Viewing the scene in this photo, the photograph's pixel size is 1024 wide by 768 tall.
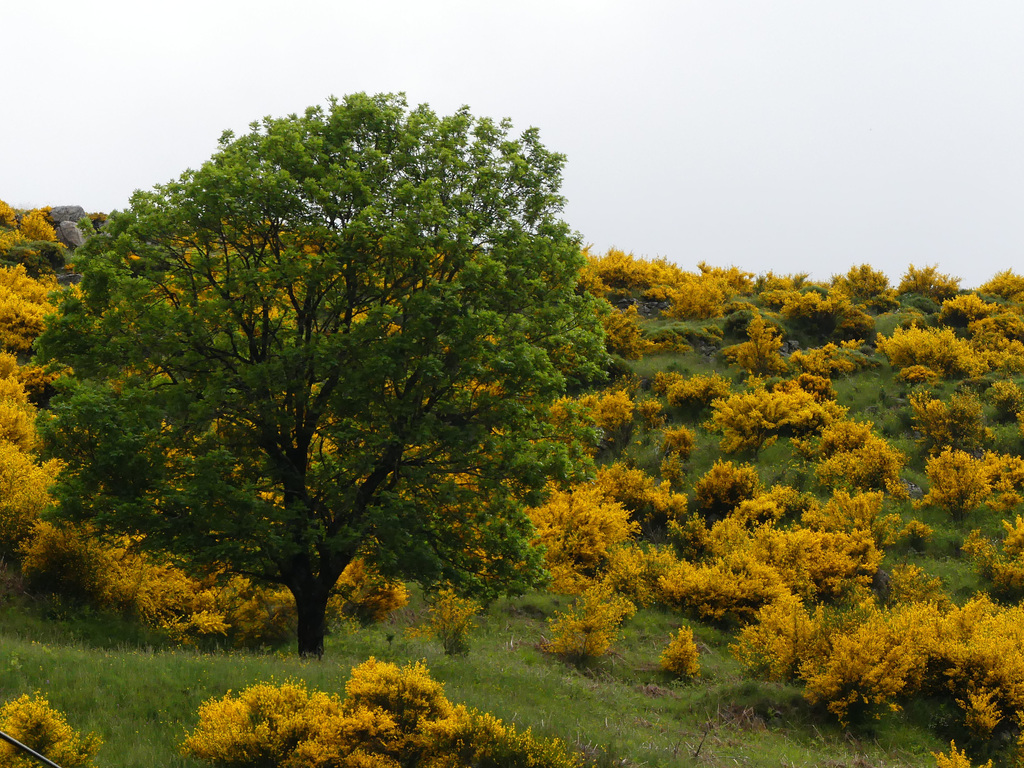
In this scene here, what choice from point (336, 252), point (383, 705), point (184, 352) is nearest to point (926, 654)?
point (383, 705)

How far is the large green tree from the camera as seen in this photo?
34.7ft

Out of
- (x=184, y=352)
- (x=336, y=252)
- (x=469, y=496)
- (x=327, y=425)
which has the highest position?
(x=336, y=252)

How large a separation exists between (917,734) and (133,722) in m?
12.2

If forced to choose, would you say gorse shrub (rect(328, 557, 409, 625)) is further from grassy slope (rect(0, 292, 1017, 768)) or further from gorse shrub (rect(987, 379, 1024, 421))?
gorse shrub (rect(987, 379, 1024, 421))

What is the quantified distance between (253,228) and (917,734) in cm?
1383

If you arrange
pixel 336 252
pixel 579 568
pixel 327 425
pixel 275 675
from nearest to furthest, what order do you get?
pixel 275 675 < pixel 336 252 < pixel 327 425 < pixel 579 568

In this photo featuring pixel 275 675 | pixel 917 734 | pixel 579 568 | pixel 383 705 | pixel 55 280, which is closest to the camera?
pixel 383 705

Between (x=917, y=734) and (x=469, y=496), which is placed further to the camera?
(x=917, y=734)

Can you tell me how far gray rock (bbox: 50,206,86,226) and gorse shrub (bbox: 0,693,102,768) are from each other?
43.5 metres

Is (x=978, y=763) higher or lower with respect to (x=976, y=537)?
lower

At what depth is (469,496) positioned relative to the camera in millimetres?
11109

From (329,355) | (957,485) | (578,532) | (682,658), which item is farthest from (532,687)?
(957,485)

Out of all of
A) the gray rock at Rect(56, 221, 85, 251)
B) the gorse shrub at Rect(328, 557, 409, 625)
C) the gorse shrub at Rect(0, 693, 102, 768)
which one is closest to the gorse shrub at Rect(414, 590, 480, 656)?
the gorse shrub at Rect(328, 557, 409, 625)

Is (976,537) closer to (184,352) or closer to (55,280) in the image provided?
(184,352)
